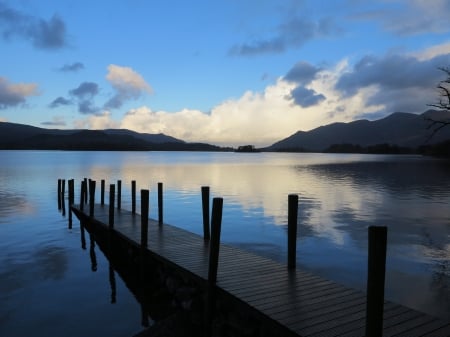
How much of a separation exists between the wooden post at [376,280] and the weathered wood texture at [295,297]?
0.67m

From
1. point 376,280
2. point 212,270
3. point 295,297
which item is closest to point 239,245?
point 212,270

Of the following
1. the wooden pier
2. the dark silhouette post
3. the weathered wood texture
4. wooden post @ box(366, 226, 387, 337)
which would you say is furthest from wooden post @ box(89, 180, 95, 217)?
wooden post @ box(366, 226, 387, 337)

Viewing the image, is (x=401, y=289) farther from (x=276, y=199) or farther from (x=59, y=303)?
(x=276, y=199)

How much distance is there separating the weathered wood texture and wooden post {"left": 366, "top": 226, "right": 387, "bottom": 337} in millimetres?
667

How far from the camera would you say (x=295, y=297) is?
8.39m

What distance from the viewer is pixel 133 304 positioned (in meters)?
13.2

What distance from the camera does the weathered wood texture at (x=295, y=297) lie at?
6809mm

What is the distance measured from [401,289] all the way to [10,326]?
12.1 m

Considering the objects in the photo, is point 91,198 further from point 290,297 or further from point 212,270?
point 290,297

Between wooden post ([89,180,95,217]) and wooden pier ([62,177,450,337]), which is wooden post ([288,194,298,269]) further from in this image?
wooden post ([89,180,95,217])

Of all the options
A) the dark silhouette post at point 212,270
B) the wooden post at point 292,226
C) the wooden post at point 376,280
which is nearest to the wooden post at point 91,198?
the dark silhouette post at point 212,270

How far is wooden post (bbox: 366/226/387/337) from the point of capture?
19.5 ft

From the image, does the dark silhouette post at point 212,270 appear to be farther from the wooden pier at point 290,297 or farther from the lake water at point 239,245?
the lake water at point 239,245

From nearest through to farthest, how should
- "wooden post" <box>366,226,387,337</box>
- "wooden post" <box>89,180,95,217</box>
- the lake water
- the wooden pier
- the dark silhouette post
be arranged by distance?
"wooden post" <box>366,226,387,337</box> < the wooden pier < the dark silhouette post < the lake water < "wooden post" <box>89,180,95,217</box>
